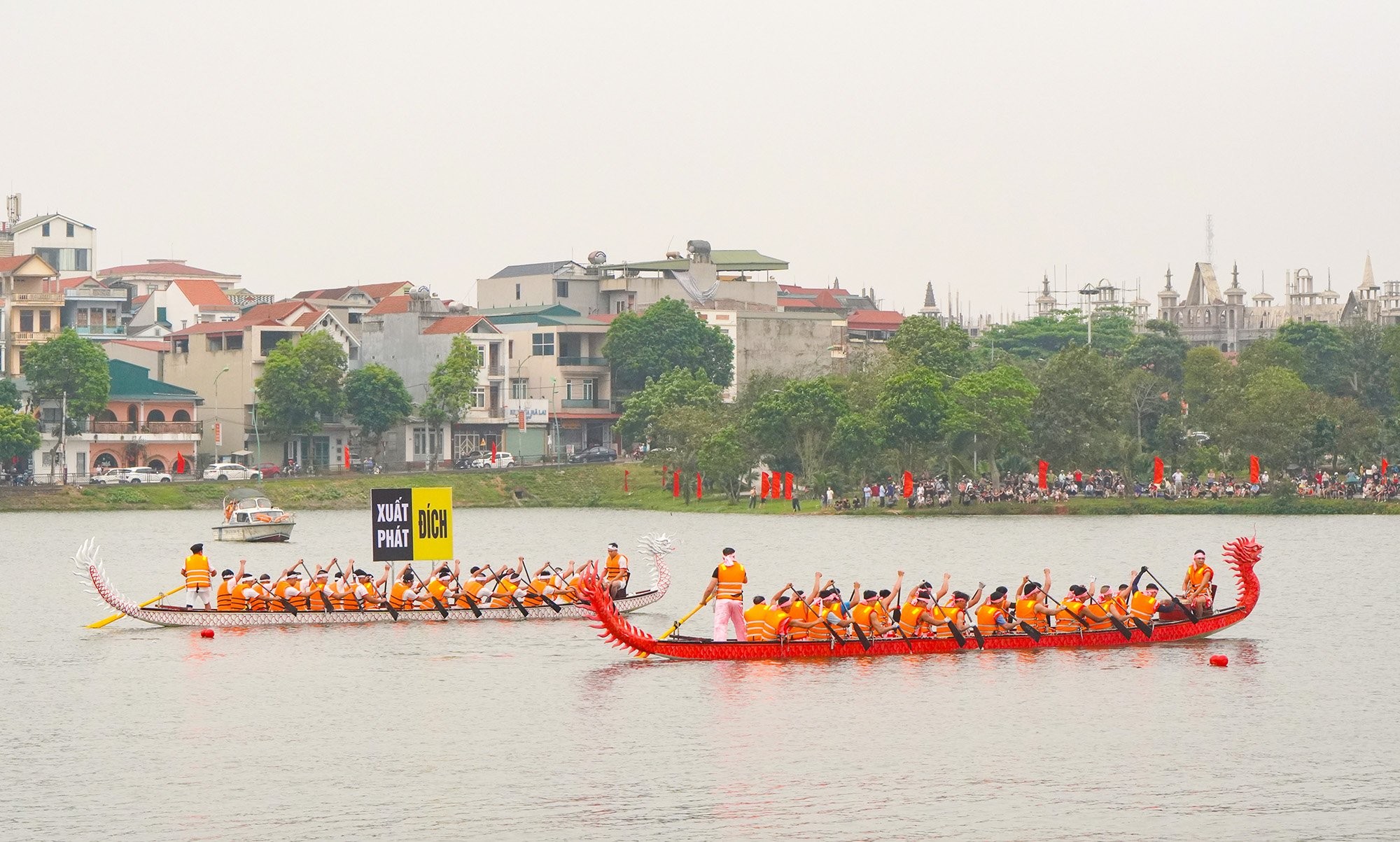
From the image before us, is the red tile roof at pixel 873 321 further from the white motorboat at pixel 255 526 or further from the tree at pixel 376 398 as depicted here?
the white motorboat at pixel 255 526

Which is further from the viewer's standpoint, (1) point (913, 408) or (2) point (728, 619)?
(1) point (913, 408)

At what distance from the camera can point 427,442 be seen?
395ft

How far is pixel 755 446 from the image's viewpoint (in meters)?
96.9

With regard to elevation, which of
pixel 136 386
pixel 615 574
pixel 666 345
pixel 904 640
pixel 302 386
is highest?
pixel 666 345

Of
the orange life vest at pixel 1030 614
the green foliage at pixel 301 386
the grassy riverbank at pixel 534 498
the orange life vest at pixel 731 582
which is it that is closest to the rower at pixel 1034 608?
the orange life vest at pixel 1030 614

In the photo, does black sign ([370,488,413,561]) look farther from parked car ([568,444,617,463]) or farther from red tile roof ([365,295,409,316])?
red tile roof ([365,295,409,316])

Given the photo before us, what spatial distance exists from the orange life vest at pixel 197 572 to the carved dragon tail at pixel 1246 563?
21.2 m

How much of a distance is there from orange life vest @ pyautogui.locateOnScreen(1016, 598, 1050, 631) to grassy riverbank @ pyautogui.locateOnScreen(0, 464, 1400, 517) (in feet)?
162

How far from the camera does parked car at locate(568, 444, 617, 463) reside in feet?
394

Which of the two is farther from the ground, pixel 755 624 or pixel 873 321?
pixel 873 321

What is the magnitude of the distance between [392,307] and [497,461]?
17419 mm

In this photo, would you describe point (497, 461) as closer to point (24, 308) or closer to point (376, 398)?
point (376, 398)

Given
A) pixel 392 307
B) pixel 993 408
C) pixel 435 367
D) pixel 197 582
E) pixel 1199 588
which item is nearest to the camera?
pixel 1199 588

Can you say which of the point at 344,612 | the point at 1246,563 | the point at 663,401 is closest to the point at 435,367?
the point at 663,401
